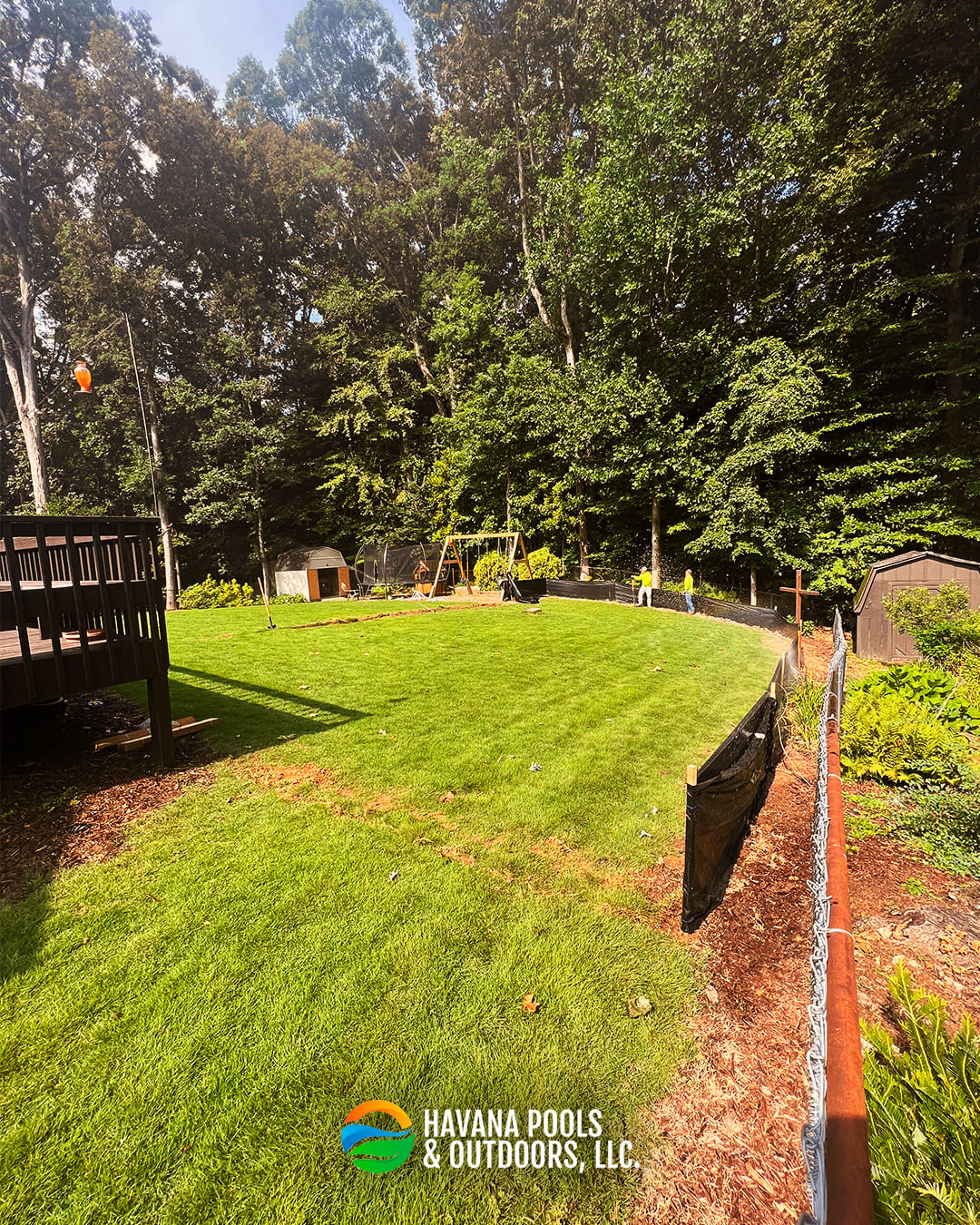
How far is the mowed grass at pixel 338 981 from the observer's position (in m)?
1.85

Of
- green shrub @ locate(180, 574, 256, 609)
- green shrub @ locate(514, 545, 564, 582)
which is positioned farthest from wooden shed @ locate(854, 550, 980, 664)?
green shrub @ locate(180, 574, 256, 609)

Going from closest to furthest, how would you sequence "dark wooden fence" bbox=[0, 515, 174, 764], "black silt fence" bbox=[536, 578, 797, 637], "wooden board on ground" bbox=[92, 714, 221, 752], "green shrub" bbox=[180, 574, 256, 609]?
"dark wooden fence" bbox=[0, 515, 174, 764]
"wooden board on ground" bbox=[92, 714, 221, 752]
"black silt fence" bbox=[536, 578, 797, 637]
"green shrub" bbox=[180, 574, 256, 609]

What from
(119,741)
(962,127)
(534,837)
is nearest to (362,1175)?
(534,837)

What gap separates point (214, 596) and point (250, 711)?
64.3 ft

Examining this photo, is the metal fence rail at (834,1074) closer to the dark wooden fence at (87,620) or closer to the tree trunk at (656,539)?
the dark wooden fence at (87,620)

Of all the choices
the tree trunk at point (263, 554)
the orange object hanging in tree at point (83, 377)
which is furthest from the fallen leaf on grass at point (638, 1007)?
the tree trunk at point (263, 554)

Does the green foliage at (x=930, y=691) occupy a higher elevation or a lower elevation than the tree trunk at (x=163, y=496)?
lower

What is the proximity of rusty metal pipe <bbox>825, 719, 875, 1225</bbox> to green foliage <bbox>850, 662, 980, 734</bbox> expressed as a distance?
5.09m

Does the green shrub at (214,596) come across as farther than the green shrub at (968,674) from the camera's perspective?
Yes

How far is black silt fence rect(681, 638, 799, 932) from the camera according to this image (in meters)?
2.94

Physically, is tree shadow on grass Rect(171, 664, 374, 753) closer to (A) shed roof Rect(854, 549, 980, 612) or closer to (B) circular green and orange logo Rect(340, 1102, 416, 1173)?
(B) circular green and orange logo Rect(340, 1102, 416, 1173)

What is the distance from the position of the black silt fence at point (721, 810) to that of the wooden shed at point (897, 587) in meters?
8.77

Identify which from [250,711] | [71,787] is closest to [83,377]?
[250,711]

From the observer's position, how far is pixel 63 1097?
6.73ft
